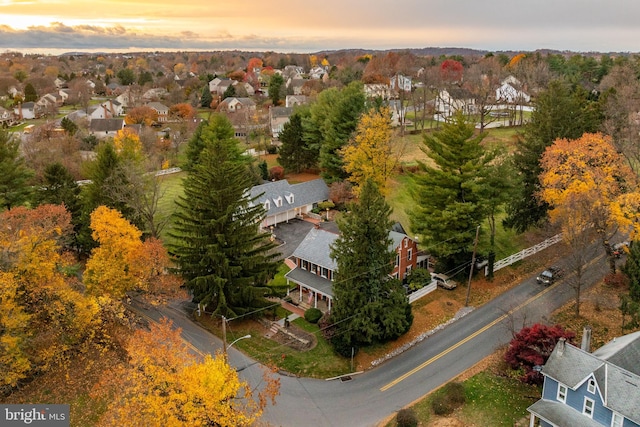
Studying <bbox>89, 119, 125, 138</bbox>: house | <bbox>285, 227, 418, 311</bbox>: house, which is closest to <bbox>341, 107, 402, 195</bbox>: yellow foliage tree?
<bbox>285, 227, 418, 311</bbox>: house

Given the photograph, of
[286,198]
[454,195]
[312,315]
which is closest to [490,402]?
[312,315]

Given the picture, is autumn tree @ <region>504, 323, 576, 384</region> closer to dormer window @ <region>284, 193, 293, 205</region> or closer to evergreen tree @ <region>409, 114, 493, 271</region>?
evergreen tree @ <region>409, 114, 493, 271</region>

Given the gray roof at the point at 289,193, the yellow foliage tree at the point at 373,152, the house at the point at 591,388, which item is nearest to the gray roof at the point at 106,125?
the gray roof at the point at 289,193

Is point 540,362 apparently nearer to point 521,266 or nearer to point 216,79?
point 521,266

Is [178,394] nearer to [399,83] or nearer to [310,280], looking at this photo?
[310,280]

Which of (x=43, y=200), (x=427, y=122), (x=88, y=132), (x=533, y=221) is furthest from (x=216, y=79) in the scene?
(x=533, y=221)

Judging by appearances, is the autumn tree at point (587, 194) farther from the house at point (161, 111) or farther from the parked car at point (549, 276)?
the house at point (161, 111)

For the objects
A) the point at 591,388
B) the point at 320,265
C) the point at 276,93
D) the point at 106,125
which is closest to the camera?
the point at 591,388
